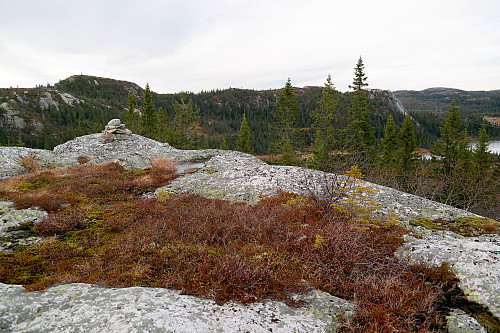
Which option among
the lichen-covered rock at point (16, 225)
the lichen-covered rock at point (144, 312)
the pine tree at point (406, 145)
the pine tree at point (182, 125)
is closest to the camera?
the lichen-covered rock at point (144, 312)

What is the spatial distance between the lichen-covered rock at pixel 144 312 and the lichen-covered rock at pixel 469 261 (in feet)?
7.77

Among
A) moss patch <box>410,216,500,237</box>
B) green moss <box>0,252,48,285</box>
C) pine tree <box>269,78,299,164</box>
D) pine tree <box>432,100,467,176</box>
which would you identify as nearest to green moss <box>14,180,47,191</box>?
green moss <box>0,252,48,285</box>

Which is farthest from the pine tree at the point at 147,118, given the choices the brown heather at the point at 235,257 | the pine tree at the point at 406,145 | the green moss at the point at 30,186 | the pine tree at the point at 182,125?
the pine tree at the point at 406,145

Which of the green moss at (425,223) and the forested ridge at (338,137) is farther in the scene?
the forested ridge at (338,137)

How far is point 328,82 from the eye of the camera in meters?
35.7

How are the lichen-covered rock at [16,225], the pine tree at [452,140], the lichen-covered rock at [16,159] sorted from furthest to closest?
1. the pine tree at [452,140]
2. the lichen-covered rock at [16,159]
3. the lichen-covered rock at [16,225]

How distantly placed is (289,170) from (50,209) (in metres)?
10.9

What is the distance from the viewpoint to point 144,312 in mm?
3492

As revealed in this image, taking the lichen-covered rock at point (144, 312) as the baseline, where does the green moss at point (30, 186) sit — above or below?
above

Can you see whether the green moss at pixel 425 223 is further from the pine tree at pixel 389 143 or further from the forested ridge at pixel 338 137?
the pine tree at pixel 389 143

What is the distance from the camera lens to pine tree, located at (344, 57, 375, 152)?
119 feet

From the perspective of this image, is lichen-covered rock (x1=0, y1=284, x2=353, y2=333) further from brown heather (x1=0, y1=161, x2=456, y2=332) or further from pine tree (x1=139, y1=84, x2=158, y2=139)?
pine tree (x1=139, y1=84, x2=158, y2=139)

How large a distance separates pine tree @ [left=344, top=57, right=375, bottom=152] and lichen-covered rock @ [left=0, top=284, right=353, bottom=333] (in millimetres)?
35414

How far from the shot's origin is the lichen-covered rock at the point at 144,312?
3303 millimetres
